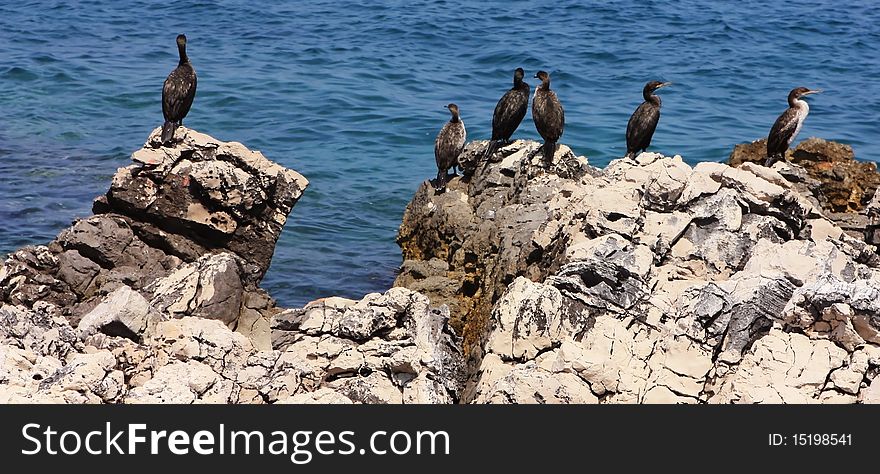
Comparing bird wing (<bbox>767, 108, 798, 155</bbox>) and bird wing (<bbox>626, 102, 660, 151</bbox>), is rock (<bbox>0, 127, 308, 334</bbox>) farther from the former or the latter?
bird wing (<bbox>767, 108, 798, 155</bbox>)

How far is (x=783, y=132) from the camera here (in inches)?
466

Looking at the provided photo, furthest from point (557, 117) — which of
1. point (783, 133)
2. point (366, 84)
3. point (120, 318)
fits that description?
point (366, 84)

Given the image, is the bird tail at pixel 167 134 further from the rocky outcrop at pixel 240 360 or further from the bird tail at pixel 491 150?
the bird tail at pixel 491 150

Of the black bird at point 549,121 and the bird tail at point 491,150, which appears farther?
the bird tail at point 491,150

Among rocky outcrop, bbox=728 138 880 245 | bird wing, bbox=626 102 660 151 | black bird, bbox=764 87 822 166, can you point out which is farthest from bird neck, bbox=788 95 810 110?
bird wing, bbox=626 102 660 151

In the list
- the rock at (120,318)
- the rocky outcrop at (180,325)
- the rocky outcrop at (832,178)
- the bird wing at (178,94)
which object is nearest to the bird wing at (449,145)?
the rocky outcrop at (180,325)

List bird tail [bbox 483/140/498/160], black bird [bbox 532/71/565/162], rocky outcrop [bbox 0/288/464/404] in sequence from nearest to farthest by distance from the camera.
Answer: rocky outcrop [bbox 0/288/464/404] → black bird [bbox 532/71/565/162] → bird tail [bbox 483/140/498/160]

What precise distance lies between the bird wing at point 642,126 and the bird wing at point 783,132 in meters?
1.29

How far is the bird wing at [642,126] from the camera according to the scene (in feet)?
40.6

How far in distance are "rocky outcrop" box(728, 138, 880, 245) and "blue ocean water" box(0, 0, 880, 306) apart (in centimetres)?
487

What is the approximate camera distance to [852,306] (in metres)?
7.07

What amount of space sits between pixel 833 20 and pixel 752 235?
22883 mm

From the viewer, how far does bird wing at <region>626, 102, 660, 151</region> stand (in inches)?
488
